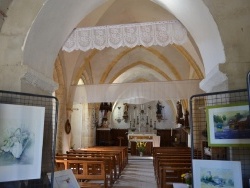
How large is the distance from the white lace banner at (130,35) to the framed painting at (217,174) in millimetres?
2605

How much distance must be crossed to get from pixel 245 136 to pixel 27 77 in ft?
9.78

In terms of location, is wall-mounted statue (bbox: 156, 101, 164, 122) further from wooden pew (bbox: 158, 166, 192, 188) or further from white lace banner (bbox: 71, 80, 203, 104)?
wooden pew (bbox: 158, 166, 192, 188)

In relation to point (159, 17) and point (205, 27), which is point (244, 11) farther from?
point (159, 17)

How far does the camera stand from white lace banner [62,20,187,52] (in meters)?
4.64

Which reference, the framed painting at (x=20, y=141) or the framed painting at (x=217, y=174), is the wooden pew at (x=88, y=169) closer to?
the framed painting at (x=20, y=141)

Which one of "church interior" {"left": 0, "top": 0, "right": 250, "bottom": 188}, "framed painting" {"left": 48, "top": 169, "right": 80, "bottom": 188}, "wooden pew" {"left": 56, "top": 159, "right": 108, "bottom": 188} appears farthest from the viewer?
"wooden pew" {"left": 56, "top": 159, "right": 108, "bottom": 188}

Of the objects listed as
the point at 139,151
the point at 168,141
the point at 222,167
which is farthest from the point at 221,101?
the point at 168,141

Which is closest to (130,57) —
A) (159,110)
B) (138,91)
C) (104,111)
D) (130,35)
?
(138,91)

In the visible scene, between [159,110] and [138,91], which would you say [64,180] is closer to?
[138,91]

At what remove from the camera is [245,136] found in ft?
8.88

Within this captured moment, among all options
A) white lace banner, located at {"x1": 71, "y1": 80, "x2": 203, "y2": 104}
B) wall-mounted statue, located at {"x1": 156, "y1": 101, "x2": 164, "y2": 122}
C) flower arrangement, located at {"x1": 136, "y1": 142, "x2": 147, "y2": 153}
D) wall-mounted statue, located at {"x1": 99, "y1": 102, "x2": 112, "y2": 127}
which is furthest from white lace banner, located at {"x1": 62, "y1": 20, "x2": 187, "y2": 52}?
wall-mounted statue, located at {"x1": 156, "y1": 101, "x2": 164, "y2": 122}

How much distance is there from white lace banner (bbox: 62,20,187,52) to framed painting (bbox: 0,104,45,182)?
246 cm

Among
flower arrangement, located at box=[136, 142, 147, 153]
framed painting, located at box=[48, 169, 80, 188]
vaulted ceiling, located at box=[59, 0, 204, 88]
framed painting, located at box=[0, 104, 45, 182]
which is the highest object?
vaulted ceiling, located at box=[59, 0, 204, 88]

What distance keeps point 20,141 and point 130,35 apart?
299 centimetres
